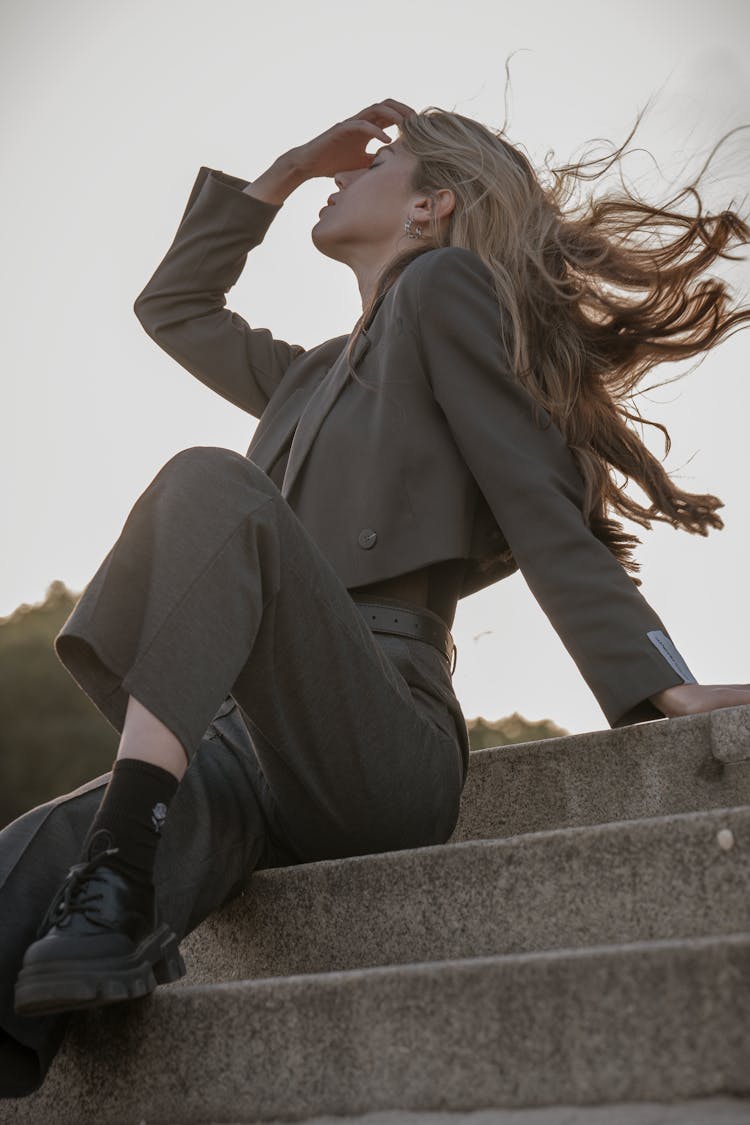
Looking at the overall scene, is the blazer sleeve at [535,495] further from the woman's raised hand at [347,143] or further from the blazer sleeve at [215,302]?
the woman's raised hand at [347,143]

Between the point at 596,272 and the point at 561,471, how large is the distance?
0.76 m

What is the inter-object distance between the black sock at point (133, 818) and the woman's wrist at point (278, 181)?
2.48 metres

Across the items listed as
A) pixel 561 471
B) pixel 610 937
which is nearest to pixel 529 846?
pixel 610 937

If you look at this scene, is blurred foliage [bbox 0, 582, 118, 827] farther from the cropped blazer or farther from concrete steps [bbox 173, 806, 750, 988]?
concrete steps [bbox 173, 806, 750, 988]

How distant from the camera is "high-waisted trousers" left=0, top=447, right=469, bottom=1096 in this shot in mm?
1805

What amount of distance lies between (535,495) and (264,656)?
2.58ft

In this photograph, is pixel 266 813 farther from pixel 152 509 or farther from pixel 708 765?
pixel 708 765

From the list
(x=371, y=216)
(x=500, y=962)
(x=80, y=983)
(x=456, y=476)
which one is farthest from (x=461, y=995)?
(x=371, y=216)

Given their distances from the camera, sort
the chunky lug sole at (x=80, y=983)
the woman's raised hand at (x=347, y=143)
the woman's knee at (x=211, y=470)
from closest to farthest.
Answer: the chunky lug sole at (x=80, y=983) → the woman's knee at (x=211, y=470) → the woman's raised hand at (x=347, y=143)

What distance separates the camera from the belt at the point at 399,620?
243 cm

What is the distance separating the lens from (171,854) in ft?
6.70

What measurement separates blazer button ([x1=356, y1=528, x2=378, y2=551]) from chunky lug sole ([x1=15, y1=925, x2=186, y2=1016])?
108cm

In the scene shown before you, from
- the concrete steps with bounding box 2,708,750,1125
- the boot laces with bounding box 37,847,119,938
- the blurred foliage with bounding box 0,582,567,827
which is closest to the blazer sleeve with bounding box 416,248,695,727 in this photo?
the concrete steps with bounding box 2,708,750,1125

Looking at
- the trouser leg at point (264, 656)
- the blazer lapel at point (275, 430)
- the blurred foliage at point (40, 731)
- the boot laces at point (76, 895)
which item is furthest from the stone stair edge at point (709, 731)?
the blurred foliage at point (40, 731)
